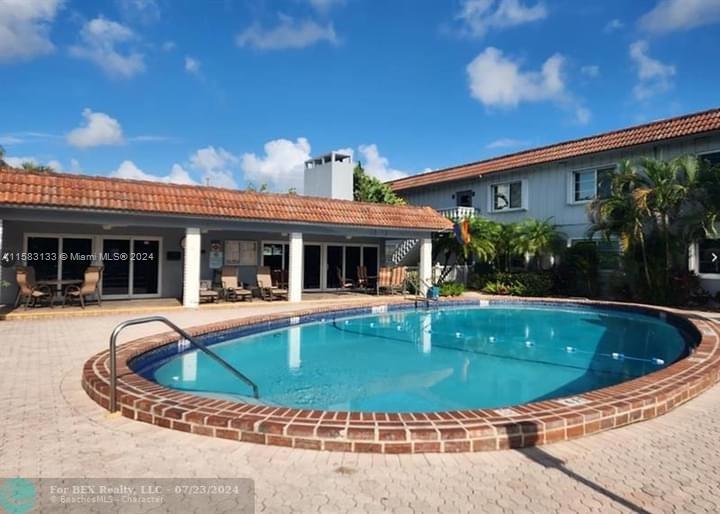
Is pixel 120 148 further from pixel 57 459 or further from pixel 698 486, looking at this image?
pixel 698 486

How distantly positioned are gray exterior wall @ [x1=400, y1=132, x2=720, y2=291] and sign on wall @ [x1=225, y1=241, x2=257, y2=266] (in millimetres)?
12964

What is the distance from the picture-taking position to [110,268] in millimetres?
15969

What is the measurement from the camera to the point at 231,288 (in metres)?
16.2

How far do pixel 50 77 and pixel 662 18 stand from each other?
71.6 feet

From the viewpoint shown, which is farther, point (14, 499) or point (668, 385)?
point (668, 385)

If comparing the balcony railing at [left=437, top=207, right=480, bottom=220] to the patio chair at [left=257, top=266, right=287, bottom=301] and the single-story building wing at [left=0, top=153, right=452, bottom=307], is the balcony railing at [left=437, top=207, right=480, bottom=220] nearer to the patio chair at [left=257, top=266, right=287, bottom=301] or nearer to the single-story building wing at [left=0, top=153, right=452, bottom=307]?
the single-story building wing at [left=0, top=153, right=452, bottom=307]

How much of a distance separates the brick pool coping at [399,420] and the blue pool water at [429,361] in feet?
6.64

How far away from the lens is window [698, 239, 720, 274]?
16.0 meters

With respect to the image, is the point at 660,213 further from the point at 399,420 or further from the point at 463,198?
the point at 399,420

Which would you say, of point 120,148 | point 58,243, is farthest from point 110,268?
point 120,148

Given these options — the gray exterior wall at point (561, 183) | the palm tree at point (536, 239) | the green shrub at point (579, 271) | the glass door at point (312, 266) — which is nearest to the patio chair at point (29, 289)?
the glass door at point (312, 266)

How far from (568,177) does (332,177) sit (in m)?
13.6

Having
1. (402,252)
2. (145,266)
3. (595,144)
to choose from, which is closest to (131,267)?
(145,266)

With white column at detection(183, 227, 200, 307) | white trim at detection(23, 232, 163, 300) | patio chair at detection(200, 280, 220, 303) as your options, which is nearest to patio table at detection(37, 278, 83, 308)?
white trim at detection(23, 232, 163, 300)
